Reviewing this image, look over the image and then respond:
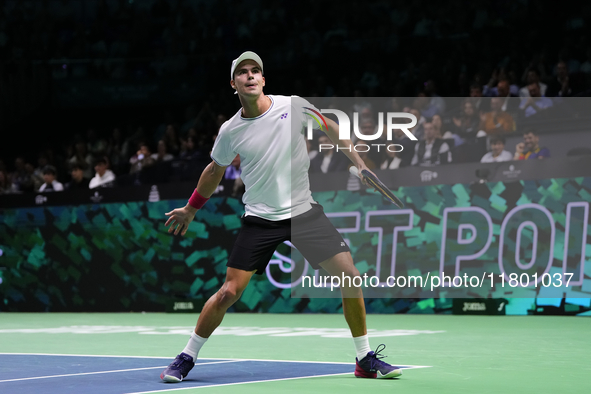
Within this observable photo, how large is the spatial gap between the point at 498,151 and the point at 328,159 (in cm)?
267

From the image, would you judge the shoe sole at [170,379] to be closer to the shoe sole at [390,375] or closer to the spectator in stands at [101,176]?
the shoe sole at [390,375]

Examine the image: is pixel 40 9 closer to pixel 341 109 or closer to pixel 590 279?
pixel 341 109

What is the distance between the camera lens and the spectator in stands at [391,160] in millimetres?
12805

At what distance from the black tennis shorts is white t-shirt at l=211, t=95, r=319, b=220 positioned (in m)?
0.06

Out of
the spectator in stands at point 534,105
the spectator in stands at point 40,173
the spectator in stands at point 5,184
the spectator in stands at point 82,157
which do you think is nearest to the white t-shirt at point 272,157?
the spectator in stands at point 534,105

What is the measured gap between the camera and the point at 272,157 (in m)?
5.70

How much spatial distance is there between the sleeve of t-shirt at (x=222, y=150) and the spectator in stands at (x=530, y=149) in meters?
7.29

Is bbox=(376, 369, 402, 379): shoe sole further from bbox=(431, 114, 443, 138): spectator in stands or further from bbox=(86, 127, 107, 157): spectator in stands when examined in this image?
bbox=(86, 127, 107, 157): spectator in stands

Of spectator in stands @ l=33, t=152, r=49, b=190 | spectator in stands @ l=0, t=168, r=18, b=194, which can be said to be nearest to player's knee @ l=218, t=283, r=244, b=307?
spectator in stands @ l=33, t=152, r=49, b=190

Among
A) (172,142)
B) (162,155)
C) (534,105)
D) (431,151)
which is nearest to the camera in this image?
(534,105)

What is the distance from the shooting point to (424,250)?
1284 cm

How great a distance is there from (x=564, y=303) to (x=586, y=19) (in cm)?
638

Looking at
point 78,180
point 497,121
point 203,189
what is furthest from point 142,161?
point 203,189

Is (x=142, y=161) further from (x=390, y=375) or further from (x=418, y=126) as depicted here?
(x=390, y=375)
